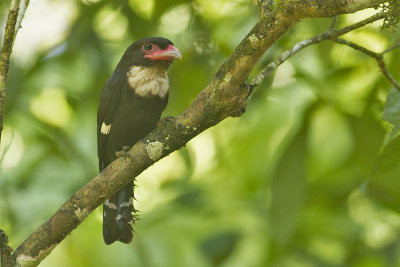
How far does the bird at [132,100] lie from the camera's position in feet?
11.3

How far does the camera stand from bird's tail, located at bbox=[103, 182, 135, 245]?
3.26 m

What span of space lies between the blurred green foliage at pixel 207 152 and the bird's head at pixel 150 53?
1.23ft

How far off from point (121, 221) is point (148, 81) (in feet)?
2.60

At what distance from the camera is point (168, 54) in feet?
11.3

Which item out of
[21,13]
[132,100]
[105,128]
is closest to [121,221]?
[105,128]

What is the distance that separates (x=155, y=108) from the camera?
3.50 m

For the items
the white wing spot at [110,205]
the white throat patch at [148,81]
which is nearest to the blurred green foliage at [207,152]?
the white throat patch at [148,81]

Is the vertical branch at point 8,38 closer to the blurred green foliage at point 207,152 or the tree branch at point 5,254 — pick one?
the tree branch at point 5,254

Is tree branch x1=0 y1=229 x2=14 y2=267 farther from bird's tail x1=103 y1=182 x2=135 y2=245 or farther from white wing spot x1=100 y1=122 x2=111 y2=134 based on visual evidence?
white wing spot x1=100 y1=122 x2=111 y2=134

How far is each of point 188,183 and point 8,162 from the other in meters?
1.30

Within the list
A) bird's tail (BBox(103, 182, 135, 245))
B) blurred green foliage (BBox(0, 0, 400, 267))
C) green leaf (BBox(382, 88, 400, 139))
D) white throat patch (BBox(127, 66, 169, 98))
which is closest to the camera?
green leaf (BBox(382, 88, 400, 139))

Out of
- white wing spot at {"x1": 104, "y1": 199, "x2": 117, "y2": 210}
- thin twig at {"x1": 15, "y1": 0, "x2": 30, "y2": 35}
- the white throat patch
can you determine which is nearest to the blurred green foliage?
the white throat patch

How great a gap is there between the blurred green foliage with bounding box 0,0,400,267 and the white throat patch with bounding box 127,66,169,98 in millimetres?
321

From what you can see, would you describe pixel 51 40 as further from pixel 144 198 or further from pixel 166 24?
pixel 144 198
